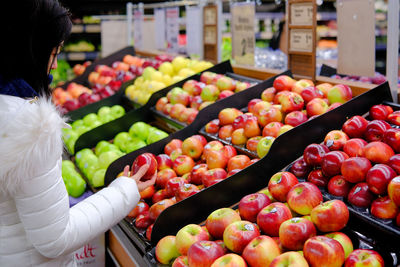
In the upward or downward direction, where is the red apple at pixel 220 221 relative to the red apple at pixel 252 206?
downward

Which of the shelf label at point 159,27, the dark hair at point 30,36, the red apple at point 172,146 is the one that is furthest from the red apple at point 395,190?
the shelf label at point 159,27

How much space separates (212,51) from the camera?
3.76 meters

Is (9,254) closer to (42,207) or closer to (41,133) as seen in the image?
(42,207)

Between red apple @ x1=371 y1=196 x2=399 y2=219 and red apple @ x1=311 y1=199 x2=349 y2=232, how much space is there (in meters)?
0.09

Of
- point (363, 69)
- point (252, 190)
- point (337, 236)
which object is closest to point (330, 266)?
point (337, 236)

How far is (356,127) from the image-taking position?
66.1 inches

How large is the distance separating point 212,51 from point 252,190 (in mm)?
2249

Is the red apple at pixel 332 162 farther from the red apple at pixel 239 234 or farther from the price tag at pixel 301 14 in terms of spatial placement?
the price tag at pixel 301 14

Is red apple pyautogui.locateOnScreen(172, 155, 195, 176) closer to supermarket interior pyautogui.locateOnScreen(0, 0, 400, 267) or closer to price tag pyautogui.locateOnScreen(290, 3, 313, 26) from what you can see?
supermarket interior pyautogui.locateOnScreen(0, 0, 400, 267)

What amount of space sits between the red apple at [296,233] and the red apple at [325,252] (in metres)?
0.07

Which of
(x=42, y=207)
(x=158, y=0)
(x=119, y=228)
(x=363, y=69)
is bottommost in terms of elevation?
(x=119, y=228)

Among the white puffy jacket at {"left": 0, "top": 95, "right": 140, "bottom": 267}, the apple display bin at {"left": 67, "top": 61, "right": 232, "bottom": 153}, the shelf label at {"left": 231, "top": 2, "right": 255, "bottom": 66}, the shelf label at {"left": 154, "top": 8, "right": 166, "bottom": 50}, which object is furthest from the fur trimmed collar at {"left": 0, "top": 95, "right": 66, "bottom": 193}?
the shelf label at {"left": 154, "top": 8, "right": 166, "bottom": 50}

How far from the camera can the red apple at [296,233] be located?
1243mm

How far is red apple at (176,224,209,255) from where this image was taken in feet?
4.70
